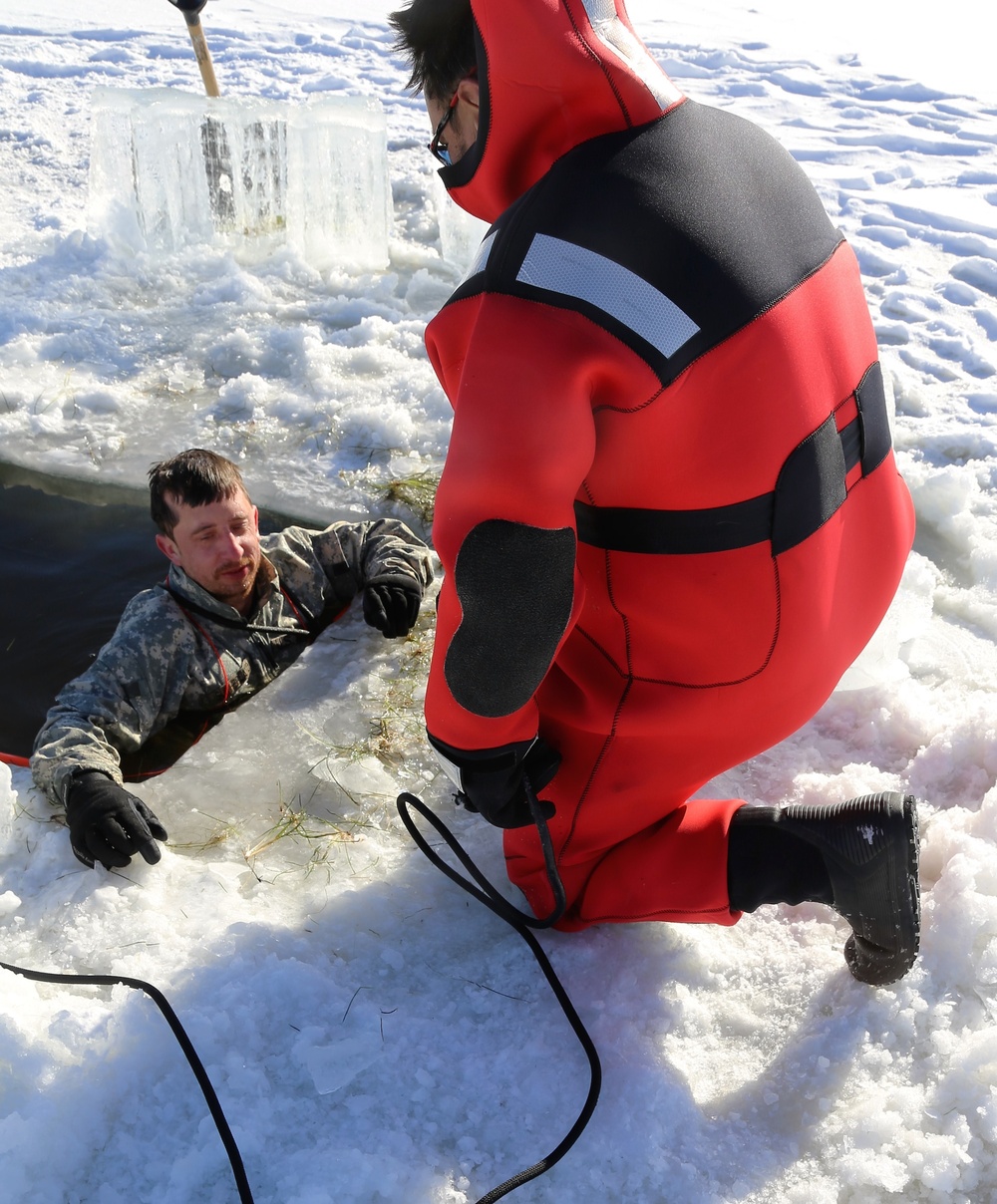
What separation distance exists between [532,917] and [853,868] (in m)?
0.64

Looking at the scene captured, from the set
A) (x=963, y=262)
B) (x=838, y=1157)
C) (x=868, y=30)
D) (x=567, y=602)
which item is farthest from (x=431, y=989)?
(x=868, y=30)

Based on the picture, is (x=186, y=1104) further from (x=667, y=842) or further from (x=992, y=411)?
(x=992, y=411)

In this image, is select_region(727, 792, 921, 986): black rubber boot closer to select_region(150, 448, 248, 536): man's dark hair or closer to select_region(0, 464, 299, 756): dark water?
select_region(150, 448, 248, 536): man's dark hair

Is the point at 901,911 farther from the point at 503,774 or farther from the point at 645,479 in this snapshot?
the point at 645,479

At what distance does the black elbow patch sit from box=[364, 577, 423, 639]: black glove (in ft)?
4.38

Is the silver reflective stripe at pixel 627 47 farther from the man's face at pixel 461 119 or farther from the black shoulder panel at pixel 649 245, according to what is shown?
the man's face at pixel 461 119

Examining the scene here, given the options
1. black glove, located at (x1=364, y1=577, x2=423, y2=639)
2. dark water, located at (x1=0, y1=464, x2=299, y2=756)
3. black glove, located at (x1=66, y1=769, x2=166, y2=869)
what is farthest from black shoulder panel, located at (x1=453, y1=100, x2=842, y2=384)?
dark water, located at (x1=0, y1=464, x2=299, y2=756)

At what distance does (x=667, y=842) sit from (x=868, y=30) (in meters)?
11.2

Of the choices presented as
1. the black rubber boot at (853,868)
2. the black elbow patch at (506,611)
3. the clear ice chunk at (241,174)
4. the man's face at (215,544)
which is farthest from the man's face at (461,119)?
the clear ice chunk at (241,174)

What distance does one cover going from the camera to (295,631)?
3.06 m

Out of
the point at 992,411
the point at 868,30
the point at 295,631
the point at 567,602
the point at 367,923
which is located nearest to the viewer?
the point at 567,602

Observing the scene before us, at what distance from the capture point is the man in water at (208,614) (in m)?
2.68

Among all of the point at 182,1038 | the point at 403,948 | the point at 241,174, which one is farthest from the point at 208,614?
the point at 241,174

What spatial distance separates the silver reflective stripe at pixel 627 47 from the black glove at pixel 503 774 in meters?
0.99
